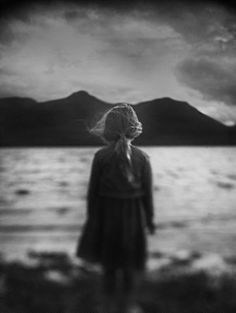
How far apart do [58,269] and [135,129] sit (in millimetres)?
1200

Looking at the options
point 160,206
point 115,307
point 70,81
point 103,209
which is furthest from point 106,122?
point 160,206

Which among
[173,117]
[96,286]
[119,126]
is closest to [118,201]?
[119,126]

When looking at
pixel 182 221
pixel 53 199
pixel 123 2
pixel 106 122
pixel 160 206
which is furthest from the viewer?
pixel 53 199

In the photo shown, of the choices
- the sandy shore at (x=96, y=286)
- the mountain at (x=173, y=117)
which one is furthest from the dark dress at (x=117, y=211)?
the mountain at (x=173, y=117)

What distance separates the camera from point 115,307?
1769mm

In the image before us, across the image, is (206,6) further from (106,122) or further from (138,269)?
(138,269)

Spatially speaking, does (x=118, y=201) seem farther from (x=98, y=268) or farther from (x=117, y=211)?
(x=98, y=268)

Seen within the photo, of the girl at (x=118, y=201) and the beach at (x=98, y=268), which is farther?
the beach at (x=98, y=268)

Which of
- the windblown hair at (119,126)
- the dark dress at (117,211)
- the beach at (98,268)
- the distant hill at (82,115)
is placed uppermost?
the distant hill at (82,115)

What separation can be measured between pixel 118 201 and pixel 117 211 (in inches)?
2.1

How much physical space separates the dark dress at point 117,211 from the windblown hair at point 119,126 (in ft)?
0.16

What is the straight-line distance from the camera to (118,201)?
1.72 m

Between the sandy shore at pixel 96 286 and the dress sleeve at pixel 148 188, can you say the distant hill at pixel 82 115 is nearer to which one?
the dress sleeve at pixel 148 188

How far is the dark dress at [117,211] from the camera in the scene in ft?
5.55
